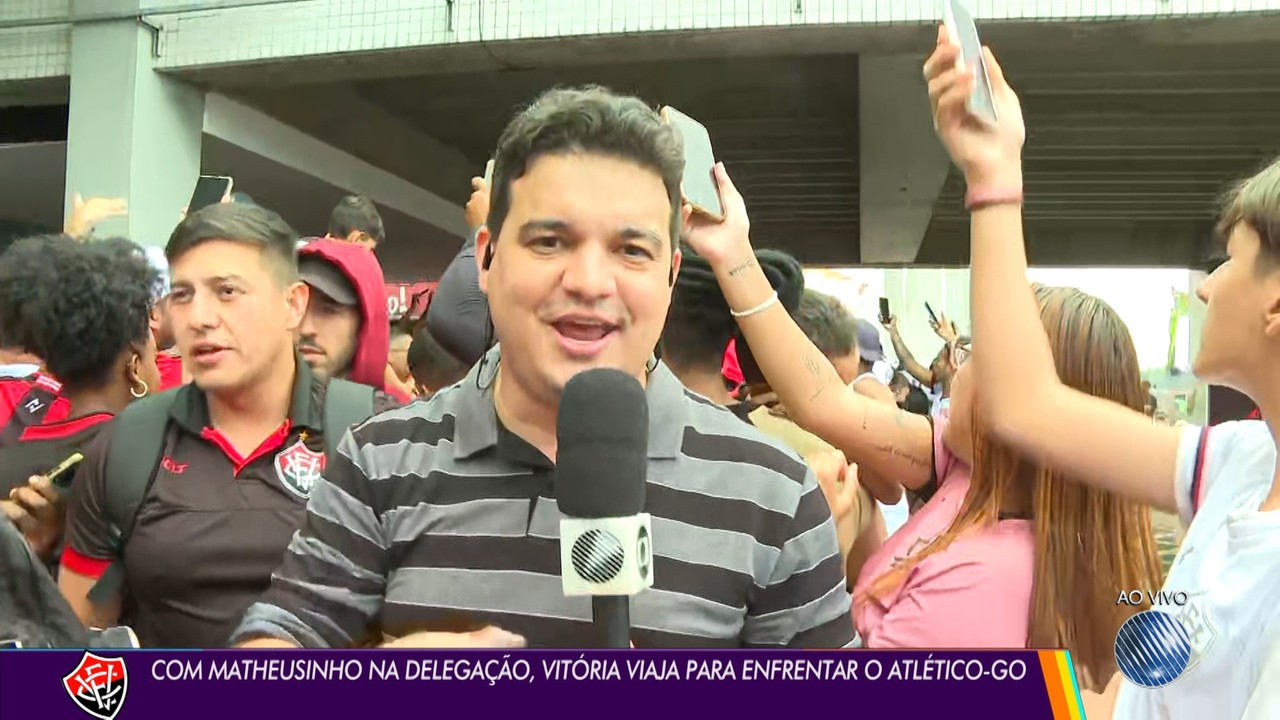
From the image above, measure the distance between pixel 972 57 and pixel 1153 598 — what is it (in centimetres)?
60

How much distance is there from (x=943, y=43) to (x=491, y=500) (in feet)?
2.16

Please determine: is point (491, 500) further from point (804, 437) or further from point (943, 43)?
point (943, 43)

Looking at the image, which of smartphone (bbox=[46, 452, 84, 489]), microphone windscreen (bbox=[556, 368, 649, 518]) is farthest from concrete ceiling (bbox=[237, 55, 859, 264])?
smartphone (bbox=[46, 452, 84, 489])

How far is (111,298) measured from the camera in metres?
1.38

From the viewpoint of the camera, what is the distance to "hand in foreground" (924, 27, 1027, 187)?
1.02 meters

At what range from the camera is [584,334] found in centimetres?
99

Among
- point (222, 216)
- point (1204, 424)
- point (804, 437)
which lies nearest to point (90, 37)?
point (222, 216)

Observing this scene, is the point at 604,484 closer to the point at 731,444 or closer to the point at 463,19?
the point at 731,444

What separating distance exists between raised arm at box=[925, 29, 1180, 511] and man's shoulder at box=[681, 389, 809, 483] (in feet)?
0.72

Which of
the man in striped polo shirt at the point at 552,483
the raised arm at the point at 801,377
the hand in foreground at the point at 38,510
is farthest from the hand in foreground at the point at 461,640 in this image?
the hand in foreground at the point at 38,510

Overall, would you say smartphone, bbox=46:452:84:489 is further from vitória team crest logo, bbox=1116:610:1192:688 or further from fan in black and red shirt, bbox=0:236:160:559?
vitória team crest logo, bbox=1116:610:1192:688

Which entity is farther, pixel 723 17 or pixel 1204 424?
pixel 723 17

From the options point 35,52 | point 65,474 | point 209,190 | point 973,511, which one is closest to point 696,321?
point 973,511

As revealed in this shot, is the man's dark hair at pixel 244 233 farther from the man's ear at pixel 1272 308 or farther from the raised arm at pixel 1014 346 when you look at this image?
the man's ear at pixel 1272 308
